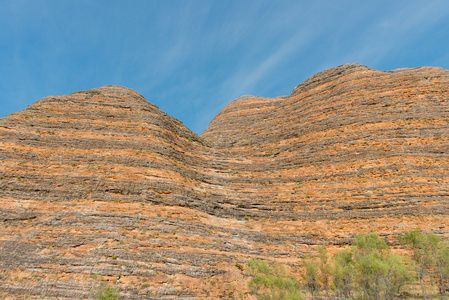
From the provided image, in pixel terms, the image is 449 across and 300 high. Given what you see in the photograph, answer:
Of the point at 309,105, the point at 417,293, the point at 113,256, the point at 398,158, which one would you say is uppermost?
the point at 309,105

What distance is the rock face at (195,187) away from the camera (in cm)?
1470

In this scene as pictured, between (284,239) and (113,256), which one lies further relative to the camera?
(284,239)

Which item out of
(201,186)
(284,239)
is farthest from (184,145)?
(284,239)

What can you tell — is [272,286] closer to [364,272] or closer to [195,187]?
[364,272]

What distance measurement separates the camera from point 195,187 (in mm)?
22359

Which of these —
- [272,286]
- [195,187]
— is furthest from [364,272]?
[195,187]

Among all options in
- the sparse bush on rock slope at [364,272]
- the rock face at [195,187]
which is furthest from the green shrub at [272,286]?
the rock face at [195,187]

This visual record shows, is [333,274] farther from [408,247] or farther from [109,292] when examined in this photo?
[109,292]

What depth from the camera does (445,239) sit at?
16.2 m

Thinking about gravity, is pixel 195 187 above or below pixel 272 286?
above

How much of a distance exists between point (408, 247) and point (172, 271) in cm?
1480

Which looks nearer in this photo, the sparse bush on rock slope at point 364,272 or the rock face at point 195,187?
the sparse bush on rock slope at point 364,272

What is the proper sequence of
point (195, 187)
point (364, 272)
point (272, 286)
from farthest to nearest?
1. point (195, 187)
2. point (272, 286)
3. point (364, 272)

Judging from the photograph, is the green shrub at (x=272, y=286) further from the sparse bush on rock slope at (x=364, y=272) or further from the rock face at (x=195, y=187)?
the rock face at (x=195, y=187)
